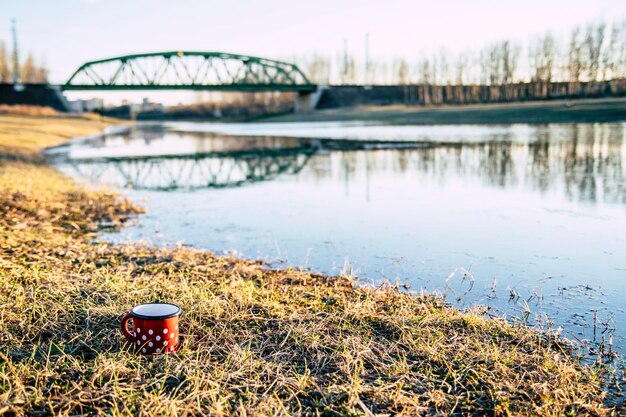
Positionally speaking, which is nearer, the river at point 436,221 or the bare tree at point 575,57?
the river at point 436,221

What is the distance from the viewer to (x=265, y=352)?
3.96 metres

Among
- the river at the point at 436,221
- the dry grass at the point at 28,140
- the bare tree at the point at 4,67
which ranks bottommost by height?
the river at the point at 436,221

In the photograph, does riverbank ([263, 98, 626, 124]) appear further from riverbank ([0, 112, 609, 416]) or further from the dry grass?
riverbank ([0, 112, 609, 416])

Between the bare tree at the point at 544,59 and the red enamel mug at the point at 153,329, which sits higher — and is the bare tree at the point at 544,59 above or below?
above

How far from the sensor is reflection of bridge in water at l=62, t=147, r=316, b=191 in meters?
15.1

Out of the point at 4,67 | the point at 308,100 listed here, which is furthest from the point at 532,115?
the point at 4,67

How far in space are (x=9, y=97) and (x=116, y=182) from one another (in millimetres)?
61378

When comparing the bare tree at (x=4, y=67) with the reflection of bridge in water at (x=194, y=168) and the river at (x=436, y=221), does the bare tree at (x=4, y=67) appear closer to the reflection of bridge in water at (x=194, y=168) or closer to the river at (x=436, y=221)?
the reflection of bridge in water at (x=194, y=168)

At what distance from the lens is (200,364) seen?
12.1 feet

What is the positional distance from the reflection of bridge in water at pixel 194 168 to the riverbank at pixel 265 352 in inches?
354

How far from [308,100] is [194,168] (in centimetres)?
6177

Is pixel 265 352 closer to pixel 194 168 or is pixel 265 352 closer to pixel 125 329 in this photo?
pixel 125 329

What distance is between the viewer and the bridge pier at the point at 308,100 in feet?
255

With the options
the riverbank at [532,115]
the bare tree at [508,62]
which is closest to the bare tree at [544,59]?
the bare tree at [508,62]
